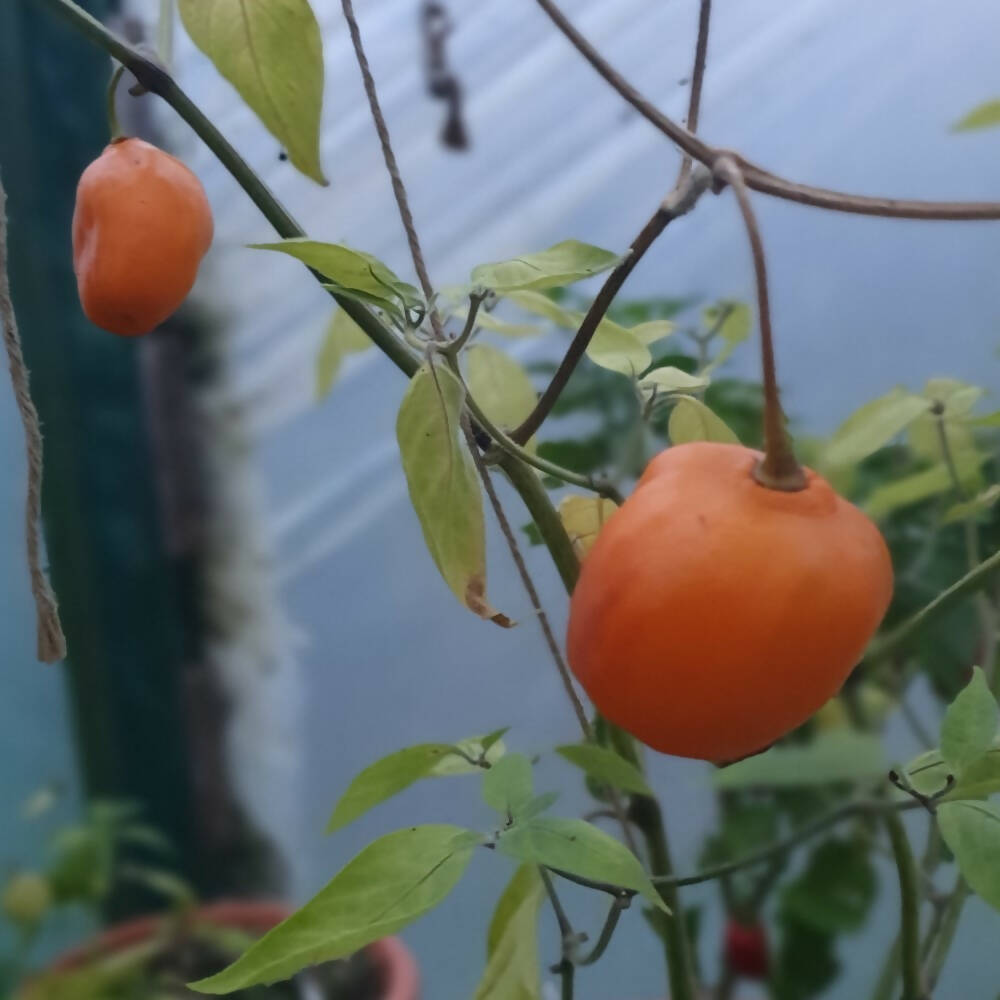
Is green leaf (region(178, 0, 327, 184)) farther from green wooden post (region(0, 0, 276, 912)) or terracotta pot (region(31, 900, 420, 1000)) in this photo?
terracotta pot (region(31, 900, 420, 1000))

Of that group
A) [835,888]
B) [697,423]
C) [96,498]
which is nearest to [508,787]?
[697,423]

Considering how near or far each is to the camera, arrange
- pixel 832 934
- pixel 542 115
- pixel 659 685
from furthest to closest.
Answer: pixel 542 115, pixel 832 934, pixel 659 685

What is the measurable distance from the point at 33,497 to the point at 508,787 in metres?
0.15

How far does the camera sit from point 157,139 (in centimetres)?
78

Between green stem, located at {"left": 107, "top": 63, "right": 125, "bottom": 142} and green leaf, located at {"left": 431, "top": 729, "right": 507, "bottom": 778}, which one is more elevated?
green stem, located at {"left": 107, "top": 63, "right": 125, "bottom": 142}

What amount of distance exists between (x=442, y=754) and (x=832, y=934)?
539 mm

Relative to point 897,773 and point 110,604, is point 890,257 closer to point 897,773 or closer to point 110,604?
point 897,773

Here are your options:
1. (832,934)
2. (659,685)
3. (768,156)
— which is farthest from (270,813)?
(659,685)

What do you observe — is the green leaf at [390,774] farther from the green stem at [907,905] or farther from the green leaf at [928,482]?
the green leaf at [928,482]

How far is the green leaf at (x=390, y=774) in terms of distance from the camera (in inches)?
10.8

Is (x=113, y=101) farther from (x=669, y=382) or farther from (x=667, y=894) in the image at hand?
(x=667, y=894)

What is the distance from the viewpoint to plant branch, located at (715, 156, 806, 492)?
176 mm

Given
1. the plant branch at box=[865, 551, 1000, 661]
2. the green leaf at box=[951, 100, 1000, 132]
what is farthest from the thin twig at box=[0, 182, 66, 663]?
the green leaf at box=[951, 100, 1000, 132]

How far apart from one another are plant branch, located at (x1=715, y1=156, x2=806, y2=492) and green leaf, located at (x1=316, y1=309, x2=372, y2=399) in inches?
7.7
